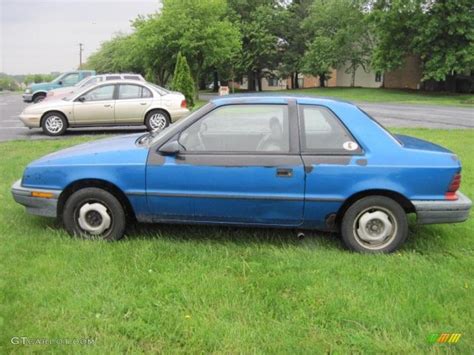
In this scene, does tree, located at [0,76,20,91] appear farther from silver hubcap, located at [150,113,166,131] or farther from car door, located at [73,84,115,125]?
silver hubcap, located at [150,113,166,131]

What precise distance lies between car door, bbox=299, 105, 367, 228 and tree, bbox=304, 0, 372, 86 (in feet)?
151

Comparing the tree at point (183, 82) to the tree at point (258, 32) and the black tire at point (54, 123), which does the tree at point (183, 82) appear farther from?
the tree at point (258, 32)

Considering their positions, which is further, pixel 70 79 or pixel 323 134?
pixel 70 79

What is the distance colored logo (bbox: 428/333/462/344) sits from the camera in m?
3.10

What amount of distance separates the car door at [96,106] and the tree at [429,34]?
32346 millimetres

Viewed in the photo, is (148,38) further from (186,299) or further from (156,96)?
(186,299)

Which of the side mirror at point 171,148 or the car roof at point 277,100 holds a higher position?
the car roof at point 277,100

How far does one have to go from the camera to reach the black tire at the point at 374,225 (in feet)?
14.6

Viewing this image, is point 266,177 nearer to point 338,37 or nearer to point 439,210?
point 439,210

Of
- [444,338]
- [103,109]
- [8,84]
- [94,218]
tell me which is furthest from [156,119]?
[8,84]

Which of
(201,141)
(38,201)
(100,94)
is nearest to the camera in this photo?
(201,141)

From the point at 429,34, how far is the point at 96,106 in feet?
109

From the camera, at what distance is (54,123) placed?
12773 millimetres

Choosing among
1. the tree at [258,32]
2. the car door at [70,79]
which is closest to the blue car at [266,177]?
the car door at [70,79]
